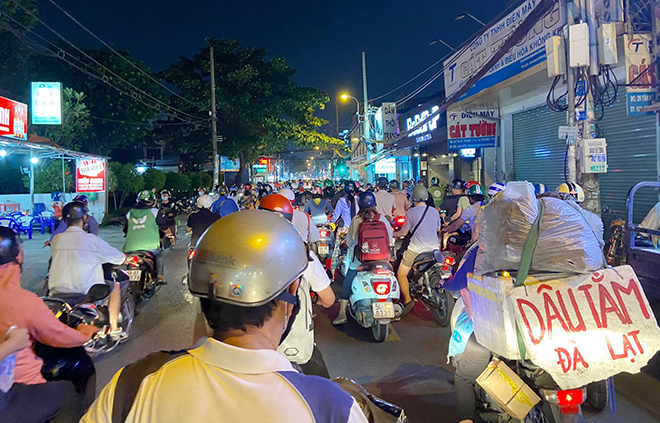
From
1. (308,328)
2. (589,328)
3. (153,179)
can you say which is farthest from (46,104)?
(589,328)

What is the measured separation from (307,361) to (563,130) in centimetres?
561

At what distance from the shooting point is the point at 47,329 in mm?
2982

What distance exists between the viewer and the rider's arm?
2938 mm

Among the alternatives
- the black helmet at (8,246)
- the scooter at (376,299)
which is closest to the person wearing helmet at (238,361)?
the black helmet at (8,246)

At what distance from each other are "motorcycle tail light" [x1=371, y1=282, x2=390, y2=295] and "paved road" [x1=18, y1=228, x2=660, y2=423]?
2.17 feet

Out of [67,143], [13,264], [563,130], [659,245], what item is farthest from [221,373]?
[67,143]

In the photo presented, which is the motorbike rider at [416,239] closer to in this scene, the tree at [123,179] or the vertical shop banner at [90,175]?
the vertical shop banner at [90,175]

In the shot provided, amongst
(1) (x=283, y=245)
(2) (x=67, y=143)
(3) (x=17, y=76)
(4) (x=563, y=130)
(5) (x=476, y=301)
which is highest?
(3) (x=17, y=76)

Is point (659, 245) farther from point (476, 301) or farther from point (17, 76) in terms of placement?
point (17, 76)

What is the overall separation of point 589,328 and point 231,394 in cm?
221

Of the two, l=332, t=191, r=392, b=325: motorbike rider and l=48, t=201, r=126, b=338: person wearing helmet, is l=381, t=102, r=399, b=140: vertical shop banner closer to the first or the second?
l=332, t=191, r=392, b=325: motorbike rider

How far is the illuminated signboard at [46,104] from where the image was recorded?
1675 centimetres

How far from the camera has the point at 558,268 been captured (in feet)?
9.30

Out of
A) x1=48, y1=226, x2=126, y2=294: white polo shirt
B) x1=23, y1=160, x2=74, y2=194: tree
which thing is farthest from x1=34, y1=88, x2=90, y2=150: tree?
x1=48, y1=226, x2=126, y2=294: white polo shirt
